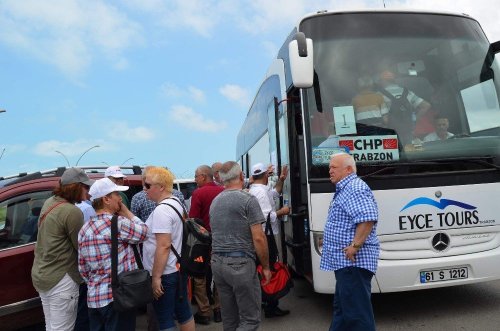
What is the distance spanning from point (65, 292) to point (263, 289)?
2092 millimetres

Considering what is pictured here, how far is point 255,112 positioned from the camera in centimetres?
911

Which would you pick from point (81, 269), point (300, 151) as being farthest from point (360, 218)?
point (81, 269)

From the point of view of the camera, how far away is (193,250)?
3.91 m

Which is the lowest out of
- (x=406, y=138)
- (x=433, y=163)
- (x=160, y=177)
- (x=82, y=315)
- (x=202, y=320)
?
(x=202, y=320)

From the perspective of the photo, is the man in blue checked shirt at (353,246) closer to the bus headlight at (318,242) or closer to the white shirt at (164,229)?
the bus headlight at (318,242)

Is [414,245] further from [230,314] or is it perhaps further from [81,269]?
[81,269]

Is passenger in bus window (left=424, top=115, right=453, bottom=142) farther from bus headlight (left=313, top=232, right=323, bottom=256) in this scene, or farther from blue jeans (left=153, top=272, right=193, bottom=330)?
blue jeans (left=153, top=272, right=193, bottom=330)

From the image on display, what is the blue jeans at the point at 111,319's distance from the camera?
3338 millimetres

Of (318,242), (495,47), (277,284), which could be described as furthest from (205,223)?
(495,47)

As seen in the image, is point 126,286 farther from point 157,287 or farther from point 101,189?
point 101,189

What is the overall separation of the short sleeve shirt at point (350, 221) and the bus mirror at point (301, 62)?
127 centimetres

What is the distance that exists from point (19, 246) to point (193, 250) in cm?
196

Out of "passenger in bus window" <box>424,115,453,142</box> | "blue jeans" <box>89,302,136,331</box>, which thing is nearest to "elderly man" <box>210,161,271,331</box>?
"blue jeans" <box>89,302,136,331</box>

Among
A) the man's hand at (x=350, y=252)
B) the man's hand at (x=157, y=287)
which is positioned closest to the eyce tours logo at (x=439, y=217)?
the man's hand at (x=350, y=252)
